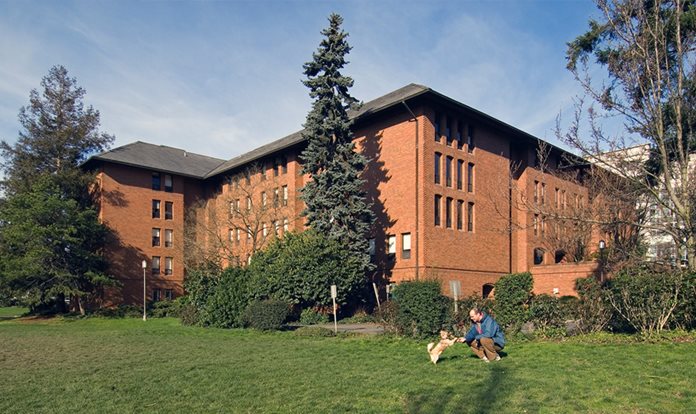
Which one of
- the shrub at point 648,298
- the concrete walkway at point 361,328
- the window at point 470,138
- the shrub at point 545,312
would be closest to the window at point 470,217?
the window at point 470,138

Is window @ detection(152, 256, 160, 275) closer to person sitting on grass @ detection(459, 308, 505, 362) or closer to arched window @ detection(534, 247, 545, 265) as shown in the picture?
arched window @ detection(534, 247, 545, 265)

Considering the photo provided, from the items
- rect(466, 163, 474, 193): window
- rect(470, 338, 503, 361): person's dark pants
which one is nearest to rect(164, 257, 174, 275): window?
rect(466, 163, 474, 193): window

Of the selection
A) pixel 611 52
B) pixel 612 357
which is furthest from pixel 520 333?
pixel 611 52

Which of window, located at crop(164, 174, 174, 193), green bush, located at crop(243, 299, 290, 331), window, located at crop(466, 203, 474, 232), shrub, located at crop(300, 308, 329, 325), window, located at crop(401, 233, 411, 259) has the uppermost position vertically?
window, located at crop(164, 174, 174, 193)

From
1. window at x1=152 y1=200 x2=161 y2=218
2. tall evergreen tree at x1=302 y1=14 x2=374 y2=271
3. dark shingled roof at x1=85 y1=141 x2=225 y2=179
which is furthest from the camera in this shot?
window at x1=152 y1=200 x2=161 y2=218

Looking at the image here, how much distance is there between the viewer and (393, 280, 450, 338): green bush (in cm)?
1708

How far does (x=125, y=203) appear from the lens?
4709cm

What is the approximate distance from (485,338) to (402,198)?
2049cm

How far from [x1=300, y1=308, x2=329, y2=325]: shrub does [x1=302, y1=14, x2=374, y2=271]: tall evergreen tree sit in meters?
3.68

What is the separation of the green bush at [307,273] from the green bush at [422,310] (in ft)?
33.7

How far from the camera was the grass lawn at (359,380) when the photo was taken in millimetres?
8320

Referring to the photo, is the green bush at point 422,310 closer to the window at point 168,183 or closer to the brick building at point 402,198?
the brick building at point 402,198

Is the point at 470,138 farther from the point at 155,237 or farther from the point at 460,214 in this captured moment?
the point at 155,237

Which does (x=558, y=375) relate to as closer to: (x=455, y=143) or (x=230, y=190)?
(x=455, y=143)
